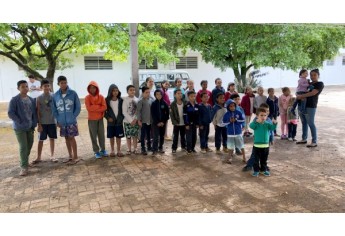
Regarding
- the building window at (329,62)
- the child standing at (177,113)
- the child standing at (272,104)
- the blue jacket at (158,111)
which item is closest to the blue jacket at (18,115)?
the blue jacket at (158,111)

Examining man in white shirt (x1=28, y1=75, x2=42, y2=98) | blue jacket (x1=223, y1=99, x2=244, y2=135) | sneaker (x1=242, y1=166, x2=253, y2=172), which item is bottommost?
sneaker (x1=242, y1=166, x2=253, y2=172)

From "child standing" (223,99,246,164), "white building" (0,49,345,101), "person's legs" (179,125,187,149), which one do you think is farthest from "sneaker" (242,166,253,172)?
"white building" (0,49,345,101)

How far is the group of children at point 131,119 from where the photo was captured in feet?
15.9

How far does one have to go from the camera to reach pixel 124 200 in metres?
3.79

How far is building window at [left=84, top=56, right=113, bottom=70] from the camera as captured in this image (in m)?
19.5

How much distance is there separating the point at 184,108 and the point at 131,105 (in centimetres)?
100

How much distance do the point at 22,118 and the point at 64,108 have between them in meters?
0.67

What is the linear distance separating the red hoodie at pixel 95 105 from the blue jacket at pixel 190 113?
58.2 inches

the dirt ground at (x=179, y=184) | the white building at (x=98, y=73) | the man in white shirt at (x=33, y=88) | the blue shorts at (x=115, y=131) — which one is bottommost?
the dirt ground at (x=179, y=184)

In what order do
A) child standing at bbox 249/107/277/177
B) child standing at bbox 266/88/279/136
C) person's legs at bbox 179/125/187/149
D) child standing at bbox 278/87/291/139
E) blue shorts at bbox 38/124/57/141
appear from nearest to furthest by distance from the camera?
child standing at bbox 249/107/277/177
blue shorts at bbox 38/124/57/141
person's legs at bbox 179/125/187/149
child standing at bbox 266/88/279/136
child standing at bbox 278/87/291/139

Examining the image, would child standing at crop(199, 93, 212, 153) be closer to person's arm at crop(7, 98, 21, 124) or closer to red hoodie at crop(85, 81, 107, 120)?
red hoodie at crop(85, 81, 107, 120)

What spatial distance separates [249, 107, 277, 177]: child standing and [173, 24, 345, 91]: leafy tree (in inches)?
293

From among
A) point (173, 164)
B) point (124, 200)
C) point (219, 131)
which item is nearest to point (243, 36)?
point (219, 131)

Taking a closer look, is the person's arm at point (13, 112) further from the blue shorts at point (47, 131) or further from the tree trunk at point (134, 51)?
the tree trunk at point (134, 51)
